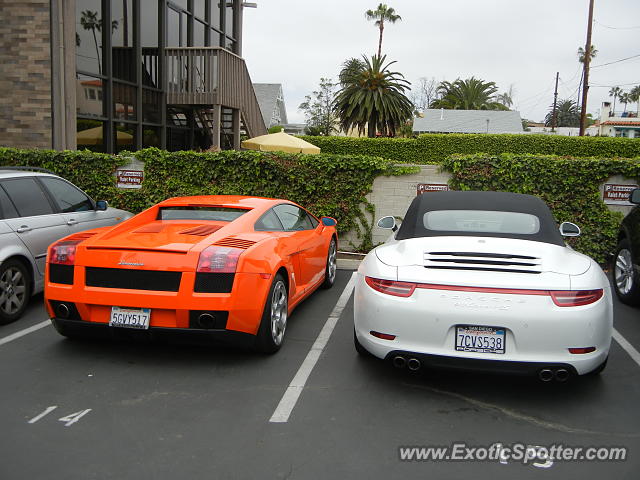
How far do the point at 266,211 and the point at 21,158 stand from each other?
22.8 ft

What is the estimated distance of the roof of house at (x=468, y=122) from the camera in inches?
2221

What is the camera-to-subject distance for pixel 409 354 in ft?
13.0

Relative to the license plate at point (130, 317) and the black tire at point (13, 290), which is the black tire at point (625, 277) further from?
the black tire at point (13, 290)

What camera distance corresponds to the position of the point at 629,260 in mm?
7016

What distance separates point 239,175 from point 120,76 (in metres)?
6.72

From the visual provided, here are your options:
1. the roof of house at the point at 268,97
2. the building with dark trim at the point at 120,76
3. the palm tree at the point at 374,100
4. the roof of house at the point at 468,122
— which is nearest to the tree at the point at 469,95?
the roof of house at the point at 468,122

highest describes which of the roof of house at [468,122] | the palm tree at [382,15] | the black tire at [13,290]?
the palm tree at [382,15]

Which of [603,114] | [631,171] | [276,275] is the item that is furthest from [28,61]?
[603,114]

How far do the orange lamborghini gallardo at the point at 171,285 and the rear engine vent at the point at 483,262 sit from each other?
1.43 meters

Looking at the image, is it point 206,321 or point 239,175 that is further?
point 239,175

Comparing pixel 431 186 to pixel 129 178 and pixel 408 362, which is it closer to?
pixel 129 178

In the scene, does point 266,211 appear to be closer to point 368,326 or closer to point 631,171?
point 368,326

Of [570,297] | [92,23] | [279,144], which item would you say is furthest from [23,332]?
[279,144]

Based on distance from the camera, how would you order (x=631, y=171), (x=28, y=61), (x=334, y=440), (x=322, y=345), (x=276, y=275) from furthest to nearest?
(x=28, y=61) → (x=631, y=171) → (x=322, y=345) → (x=276, y=275) → (x=334, y=440)
